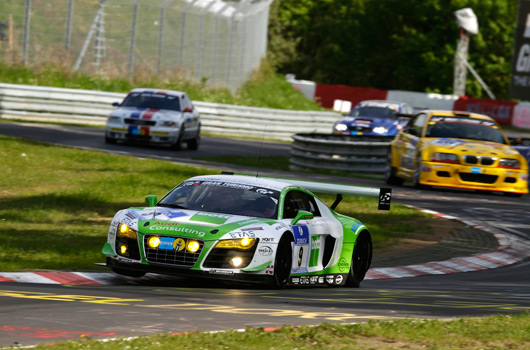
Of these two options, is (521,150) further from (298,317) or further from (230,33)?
(230,33)

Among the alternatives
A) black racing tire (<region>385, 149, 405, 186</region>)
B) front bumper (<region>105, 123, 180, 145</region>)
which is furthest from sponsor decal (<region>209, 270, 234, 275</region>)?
front bumper (<region>105, 123, 180, 145</region>)

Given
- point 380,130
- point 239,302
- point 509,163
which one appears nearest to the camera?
point 239,302

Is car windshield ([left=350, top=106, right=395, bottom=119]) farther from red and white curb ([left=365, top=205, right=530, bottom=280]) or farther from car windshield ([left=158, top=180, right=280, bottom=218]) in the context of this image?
car windshield ([left=158, top=180, right=280, bottom=218])

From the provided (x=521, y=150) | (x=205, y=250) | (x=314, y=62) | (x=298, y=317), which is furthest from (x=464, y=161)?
(x=314, y=62)

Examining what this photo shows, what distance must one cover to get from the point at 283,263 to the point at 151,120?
17.5m

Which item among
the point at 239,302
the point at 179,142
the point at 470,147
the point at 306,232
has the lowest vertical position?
the point at 179,142

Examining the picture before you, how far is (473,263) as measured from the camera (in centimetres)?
1414

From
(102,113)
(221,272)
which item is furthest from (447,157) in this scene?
(102,113)

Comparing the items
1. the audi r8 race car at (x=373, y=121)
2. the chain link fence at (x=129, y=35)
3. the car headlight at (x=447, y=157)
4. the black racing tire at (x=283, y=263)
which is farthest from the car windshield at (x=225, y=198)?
the chain link fence at (x=129, y=35)

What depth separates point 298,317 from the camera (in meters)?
7.82

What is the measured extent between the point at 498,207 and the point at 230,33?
80.6 ft

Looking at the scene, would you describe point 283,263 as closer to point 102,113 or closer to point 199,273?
point 199,273

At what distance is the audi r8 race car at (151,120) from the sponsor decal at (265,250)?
17.4 metres

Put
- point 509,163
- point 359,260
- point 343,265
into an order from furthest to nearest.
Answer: point 509,163, point 359,260, point 343,265
